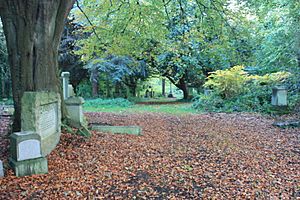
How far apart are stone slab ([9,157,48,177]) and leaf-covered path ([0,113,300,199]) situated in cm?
10

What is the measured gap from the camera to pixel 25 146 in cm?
356

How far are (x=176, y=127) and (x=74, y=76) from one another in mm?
11578

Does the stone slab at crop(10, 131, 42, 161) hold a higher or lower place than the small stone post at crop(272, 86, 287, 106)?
lower

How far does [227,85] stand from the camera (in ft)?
38.5

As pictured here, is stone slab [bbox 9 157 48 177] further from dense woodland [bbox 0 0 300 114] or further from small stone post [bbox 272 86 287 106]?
small stone post [bbox 272 86 287 106]

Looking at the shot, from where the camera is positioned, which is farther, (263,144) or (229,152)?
(263,144)

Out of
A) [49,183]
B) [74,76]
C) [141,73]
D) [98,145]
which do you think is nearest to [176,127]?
[98,145]

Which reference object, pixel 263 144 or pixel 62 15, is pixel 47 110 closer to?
pixel 62 15

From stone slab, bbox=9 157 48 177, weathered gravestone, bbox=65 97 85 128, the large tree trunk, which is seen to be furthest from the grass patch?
stone slab, bbox=9 157 48 177

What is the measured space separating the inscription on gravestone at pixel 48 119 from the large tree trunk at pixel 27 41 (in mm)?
363

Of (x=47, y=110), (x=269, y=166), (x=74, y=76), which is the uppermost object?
(x=74, y=76)

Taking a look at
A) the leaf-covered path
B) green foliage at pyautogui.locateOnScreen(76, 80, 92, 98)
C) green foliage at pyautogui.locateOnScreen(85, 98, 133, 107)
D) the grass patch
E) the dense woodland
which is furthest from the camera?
green foliage at pyautogui.locateOnScreen(76, 80, 92, 98)

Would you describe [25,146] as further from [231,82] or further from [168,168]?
[231,82]

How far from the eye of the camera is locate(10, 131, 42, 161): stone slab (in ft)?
11.5
